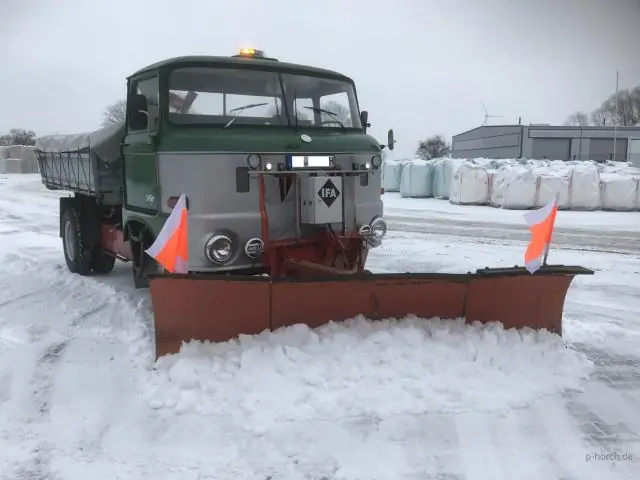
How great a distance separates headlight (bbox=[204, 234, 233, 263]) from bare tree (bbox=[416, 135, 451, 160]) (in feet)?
214

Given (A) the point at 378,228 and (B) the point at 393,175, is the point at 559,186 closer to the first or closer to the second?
(B) the point at 393,175

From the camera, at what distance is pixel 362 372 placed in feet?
13.6

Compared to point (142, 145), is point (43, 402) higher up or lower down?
lower down

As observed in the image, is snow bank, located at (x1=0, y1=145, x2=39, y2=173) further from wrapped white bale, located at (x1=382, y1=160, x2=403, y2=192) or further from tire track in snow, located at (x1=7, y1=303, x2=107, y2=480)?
tire track in snow, located at (x1=7, y1=303, x2=107, y2=480)

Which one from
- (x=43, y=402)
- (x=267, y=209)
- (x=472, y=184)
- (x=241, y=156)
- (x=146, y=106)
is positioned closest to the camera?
(x=43, y=402)

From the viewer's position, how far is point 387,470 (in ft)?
10.6

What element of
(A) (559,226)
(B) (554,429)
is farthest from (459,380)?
(A) (559,226)

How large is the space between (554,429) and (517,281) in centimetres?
128

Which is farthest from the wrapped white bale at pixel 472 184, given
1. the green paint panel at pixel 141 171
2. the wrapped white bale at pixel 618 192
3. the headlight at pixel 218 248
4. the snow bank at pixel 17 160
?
the snow bank at pixel 17 160

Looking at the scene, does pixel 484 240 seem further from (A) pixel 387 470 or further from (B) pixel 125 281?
(A) pixel 387 470

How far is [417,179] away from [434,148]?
162 ft

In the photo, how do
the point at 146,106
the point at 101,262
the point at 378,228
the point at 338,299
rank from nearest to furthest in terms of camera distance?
the point at 338,299, the point at 146,106, the point at 378,228, the point at 101,262
